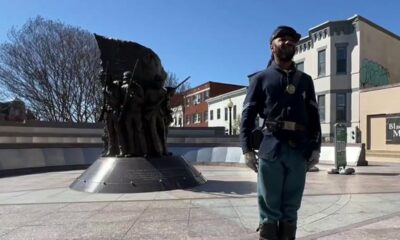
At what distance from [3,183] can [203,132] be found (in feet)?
64.7

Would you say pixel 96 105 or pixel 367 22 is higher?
pixel 367 22

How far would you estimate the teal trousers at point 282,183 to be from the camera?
3930mm

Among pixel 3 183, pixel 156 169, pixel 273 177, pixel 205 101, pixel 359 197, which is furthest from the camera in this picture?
pixel 205 101

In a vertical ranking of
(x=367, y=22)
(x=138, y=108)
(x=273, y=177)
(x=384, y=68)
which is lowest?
(x=273, y=177)

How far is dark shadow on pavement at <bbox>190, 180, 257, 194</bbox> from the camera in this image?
32.9 ft

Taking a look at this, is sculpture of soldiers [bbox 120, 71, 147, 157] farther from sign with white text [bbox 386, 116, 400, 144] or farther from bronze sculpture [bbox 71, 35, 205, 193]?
sign with white text [bbox 386, 116, 400, 144]

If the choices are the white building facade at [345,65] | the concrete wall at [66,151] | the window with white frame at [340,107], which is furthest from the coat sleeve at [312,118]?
the window with white frame at [340,107]

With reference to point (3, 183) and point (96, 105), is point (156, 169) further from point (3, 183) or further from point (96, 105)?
point (96, 105)

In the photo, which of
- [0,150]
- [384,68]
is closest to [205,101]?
[384,68]

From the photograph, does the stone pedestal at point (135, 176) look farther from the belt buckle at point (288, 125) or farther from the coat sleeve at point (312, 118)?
the belt buckle at point (288, 125)

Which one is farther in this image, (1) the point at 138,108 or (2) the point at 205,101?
(2) the point at 205,101

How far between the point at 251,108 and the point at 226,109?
58.3 meters

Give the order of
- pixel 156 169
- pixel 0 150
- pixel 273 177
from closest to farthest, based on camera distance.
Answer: pixel 273 177 → pixel 156 169 → pixel 0 150

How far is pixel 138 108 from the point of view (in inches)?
431
